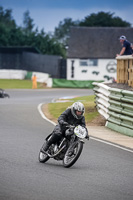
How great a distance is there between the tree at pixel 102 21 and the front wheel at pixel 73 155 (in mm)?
93417

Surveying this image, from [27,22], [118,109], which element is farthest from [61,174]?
[27,22]

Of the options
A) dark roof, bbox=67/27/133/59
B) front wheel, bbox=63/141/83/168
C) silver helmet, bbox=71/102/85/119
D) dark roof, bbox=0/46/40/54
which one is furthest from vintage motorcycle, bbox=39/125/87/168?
dark roof, bbox=67/27/133/59

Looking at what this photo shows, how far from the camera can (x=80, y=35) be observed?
7062 centimetres

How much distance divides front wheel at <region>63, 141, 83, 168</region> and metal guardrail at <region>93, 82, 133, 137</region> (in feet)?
20.3

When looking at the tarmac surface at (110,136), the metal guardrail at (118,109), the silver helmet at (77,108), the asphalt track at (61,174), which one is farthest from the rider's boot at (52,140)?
the metal guardrail at (118,109)

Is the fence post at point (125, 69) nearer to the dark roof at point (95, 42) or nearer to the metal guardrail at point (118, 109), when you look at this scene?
the metal guardrail at point (118, 109)

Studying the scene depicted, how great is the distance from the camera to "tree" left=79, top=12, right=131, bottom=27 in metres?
103

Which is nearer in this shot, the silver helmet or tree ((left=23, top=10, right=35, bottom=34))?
the silver helmet

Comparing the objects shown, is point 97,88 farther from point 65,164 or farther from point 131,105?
point 65,164

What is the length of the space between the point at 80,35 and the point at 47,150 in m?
60.1

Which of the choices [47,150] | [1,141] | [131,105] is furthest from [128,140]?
[47,150]

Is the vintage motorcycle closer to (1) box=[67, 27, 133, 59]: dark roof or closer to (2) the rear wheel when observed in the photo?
(2) the rear wheel

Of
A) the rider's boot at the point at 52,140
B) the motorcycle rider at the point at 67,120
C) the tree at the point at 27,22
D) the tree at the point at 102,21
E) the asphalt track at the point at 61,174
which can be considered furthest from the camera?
the tree at the point at 27,22

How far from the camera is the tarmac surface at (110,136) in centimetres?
1497
